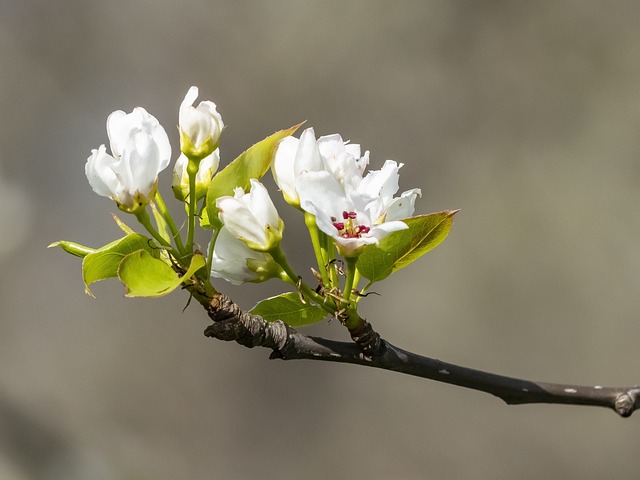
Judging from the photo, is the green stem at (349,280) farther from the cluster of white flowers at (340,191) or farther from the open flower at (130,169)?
the open flower at (130,169)

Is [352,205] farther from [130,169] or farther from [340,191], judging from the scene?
[130,169]

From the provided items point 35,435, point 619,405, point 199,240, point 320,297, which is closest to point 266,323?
point 320,297

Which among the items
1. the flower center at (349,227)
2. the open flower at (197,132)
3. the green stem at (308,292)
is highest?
the open flower at (197,132)

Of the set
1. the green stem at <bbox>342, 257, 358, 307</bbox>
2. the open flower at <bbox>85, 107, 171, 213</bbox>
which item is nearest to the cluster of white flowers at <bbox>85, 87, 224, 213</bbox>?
the open flower at <bbox>85, 107, 171, 213</bbox>

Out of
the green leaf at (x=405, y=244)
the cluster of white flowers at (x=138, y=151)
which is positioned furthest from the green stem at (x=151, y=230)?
the green leaf at (x=405, y=244)

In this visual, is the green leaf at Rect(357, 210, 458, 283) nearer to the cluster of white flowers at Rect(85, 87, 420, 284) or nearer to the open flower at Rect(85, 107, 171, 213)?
the cluster of white flowers at Rect(85, 87, 420, 284)

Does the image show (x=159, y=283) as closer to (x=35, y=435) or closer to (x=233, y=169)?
(x=233, y=169)

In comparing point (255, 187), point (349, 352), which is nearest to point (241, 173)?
point (255, 187)
